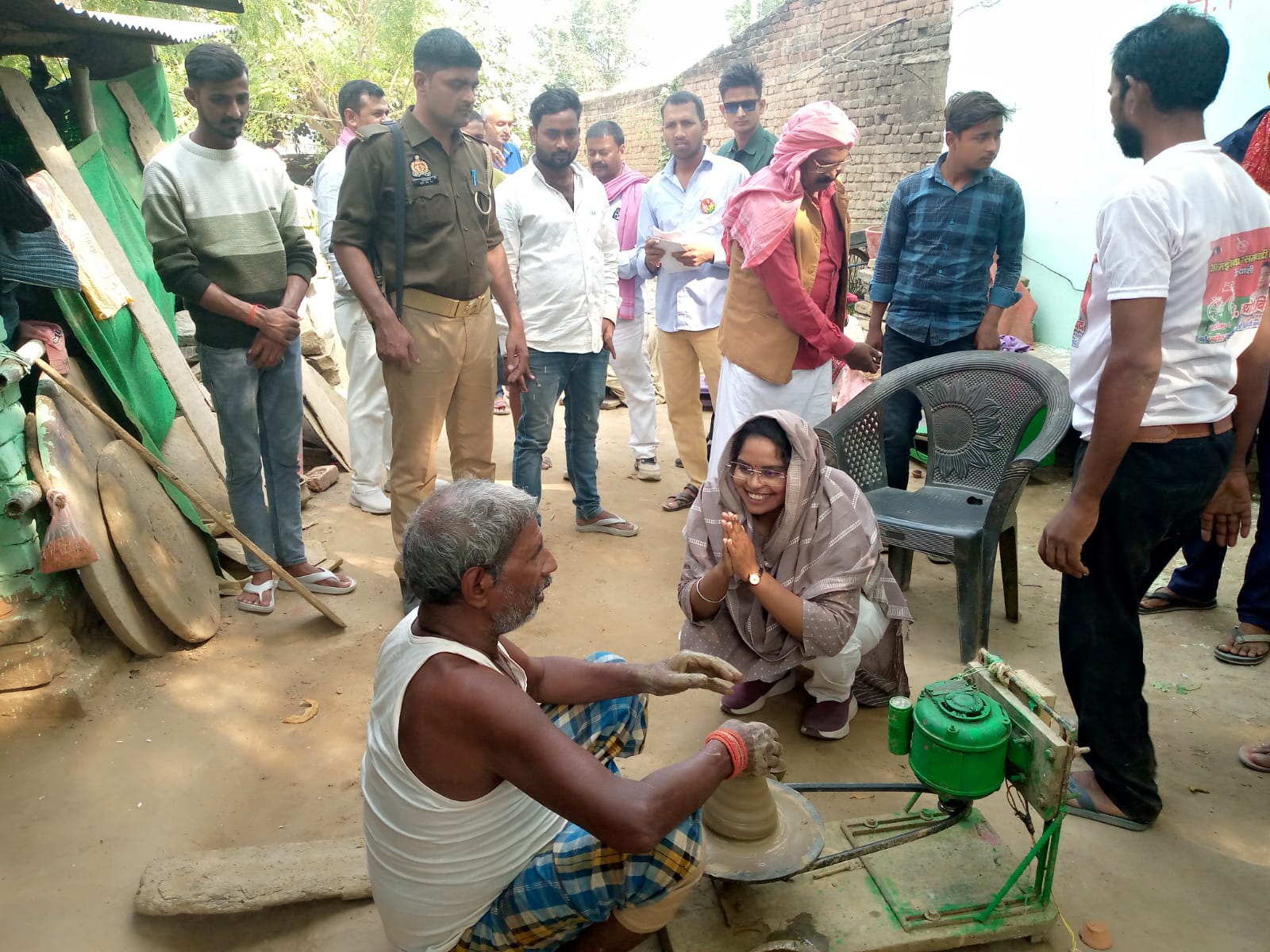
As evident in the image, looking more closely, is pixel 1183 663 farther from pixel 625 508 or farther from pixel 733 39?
pixel 733 39

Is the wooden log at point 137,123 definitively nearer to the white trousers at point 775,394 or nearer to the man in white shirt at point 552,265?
the man in white shirt at point 552,265

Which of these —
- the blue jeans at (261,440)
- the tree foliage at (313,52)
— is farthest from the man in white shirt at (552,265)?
the tree foliage at (313,52)

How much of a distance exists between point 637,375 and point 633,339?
0.77 ft

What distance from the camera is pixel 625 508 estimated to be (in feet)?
16.8

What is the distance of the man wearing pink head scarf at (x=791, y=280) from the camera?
145 inches

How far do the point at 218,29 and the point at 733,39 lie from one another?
966 cm

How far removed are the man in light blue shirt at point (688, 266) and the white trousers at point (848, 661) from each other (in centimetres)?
213

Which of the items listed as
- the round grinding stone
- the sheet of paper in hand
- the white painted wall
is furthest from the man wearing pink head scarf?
the white painted wall

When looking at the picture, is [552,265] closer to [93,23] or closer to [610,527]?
[610,527]

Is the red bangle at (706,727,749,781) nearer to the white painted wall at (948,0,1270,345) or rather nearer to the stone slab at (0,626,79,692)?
the stone slab at (0,626,79,692)

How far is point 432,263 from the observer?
3.52m

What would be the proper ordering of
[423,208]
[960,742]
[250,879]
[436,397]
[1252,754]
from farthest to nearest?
1. [436,397]
2. [423,208]
3. [1252,754]
4. [250,879]
5. [960,742]

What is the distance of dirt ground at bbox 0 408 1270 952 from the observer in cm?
225

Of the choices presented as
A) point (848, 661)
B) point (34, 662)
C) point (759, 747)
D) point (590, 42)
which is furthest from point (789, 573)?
point (590, 42)
